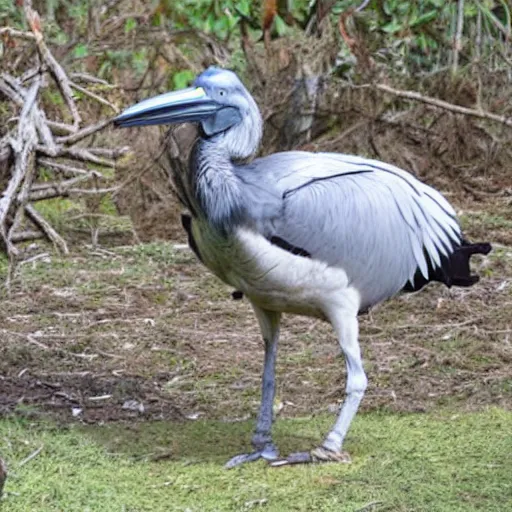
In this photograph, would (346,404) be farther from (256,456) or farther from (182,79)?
(182,79)

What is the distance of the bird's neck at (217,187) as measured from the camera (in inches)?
182

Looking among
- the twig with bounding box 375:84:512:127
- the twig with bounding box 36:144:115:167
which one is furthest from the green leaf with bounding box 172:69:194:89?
the twig with bounding box 36:144:115:167

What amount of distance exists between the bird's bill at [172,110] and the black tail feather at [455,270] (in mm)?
1161

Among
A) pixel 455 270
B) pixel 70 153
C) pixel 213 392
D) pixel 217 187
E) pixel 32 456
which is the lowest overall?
pixel 213 392

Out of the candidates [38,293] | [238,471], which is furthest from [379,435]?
[38,293]

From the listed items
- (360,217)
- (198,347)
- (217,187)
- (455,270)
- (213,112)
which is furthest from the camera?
(198,347)

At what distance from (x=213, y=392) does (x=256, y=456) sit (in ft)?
3.74

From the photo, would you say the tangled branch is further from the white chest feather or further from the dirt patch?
the white chest feather

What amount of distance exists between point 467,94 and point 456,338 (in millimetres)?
4128

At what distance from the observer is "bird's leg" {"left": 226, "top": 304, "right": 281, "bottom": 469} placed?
5.04m

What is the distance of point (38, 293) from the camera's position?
7703 millimetres

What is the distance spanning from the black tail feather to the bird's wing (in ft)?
0.11

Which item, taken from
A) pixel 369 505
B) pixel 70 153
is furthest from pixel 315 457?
pixel 70 153

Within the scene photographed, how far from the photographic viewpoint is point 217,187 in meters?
4.65
